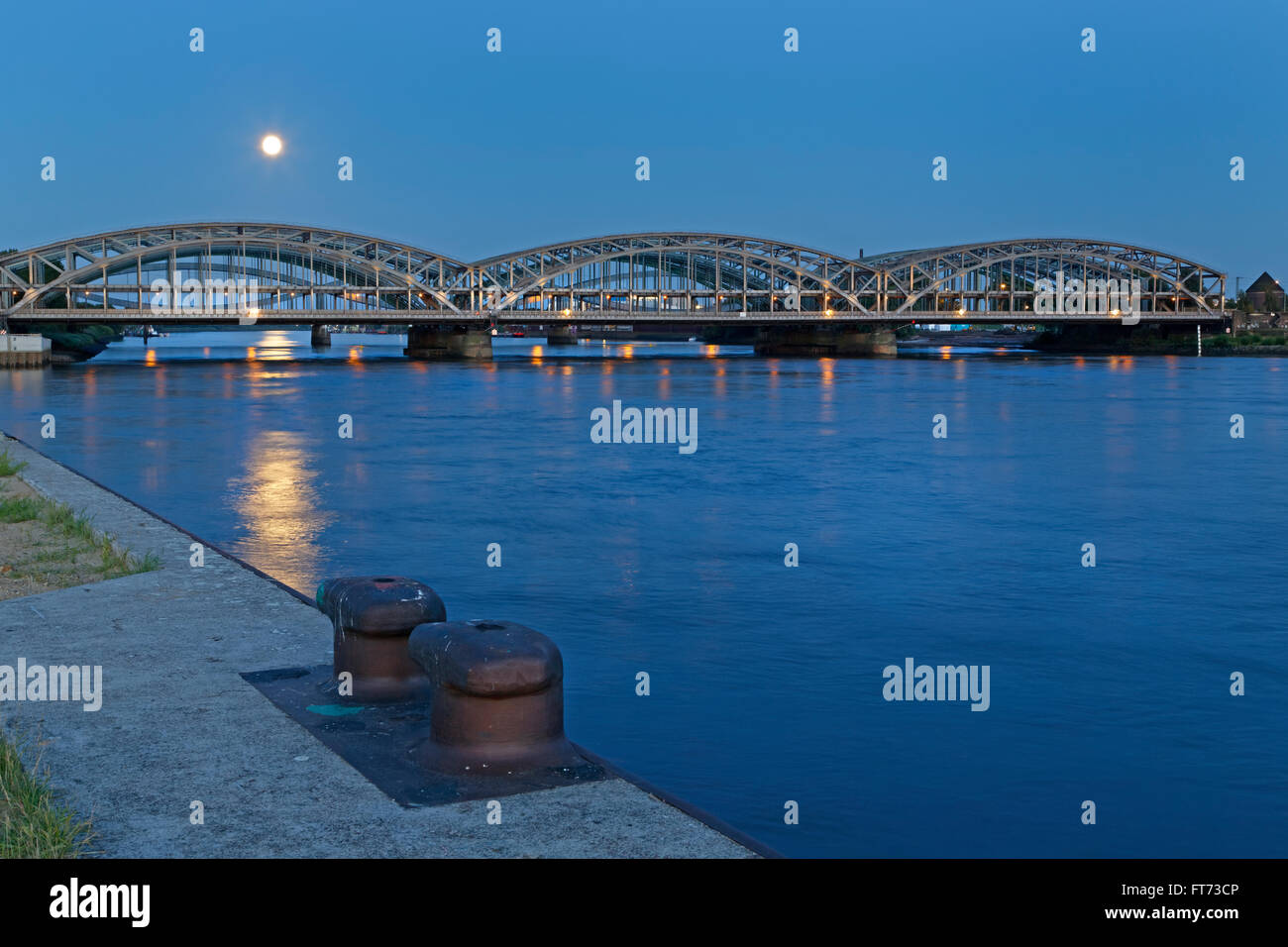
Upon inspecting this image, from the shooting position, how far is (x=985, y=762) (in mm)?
9594

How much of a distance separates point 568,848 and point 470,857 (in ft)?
1.54

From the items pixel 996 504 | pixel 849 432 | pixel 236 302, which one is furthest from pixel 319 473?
pixel 236 302

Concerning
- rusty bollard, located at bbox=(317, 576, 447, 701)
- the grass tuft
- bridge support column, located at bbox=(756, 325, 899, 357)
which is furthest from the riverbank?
bridge support column, located at bbox=(756, 325, 899, 357)

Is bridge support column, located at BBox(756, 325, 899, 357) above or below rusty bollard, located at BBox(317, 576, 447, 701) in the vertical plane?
Answer: above

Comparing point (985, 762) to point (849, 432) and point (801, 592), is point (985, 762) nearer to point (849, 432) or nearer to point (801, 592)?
point (801, 592)

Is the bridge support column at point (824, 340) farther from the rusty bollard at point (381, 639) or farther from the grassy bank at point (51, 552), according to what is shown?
the rusty bollard at point (381, 639)

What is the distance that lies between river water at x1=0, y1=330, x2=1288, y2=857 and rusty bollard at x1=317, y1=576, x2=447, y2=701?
192 centimetres

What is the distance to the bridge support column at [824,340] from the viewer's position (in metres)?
150

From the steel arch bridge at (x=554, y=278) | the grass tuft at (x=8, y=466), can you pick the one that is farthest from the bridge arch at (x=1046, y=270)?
the grass tuft at (x=8, y=466)

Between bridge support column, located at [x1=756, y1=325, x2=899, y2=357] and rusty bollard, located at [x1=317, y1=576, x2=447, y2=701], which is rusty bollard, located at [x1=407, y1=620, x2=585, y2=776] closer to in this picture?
rusty bollard, located at [x1=317, y1=576, x2=447, y2=701]

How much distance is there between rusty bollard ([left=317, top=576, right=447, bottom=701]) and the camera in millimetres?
8508

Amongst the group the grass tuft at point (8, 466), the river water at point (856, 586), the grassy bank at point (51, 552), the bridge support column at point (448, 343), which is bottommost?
the river water at point (856, 586)

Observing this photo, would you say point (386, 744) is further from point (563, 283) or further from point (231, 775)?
point (563, 283)

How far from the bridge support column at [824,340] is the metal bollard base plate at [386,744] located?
143 metres
